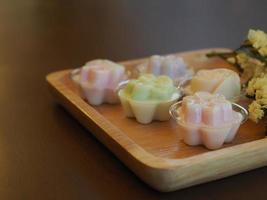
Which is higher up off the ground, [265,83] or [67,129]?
[265,83]

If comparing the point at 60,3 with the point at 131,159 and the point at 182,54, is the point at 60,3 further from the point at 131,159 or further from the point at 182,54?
the point at 131,159

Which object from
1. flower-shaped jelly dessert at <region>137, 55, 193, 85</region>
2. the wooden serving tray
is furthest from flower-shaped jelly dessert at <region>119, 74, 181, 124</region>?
flower-shaped jelly dessert at <region>137, 55, 193, 85</region>

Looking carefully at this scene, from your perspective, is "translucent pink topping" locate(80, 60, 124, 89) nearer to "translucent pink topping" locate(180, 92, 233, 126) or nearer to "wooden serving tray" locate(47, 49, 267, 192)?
"wooden serving tray" locate(47, 49, 267, 192)

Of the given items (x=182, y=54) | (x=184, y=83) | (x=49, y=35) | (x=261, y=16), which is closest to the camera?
(x=184, y=83)

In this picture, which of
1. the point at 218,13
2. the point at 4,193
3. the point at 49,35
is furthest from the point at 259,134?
the point at 218,13

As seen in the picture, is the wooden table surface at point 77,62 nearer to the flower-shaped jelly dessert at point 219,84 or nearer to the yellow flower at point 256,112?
the yellow flower at point 256,112

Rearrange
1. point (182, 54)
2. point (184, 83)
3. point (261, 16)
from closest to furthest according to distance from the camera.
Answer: point (184, 83) < point (182, 54) < point (261, 16)
